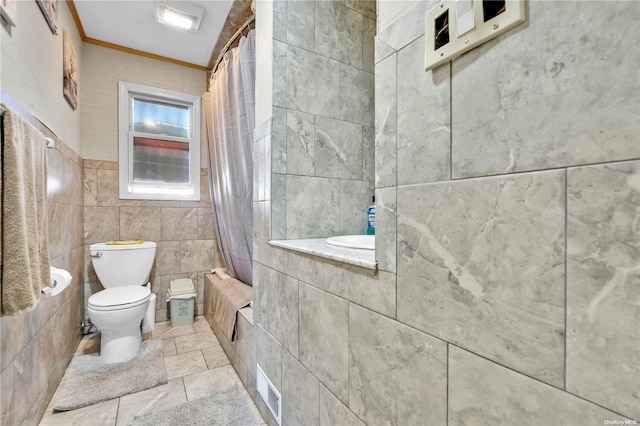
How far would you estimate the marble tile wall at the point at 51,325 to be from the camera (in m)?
1.09

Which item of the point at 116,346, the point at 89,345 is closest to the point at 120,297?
the point at 116,346

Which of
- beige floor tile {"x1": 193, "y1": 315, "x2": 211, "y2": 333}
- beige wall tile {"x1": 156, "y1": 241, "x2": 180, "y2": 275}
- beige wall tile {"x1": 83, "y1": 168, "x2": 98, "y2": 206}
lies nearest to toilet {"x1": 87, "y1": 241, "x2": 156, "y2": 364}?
beige wall tile {"x1": 156, "y1": 241, "x2": 180, "y2": 275}

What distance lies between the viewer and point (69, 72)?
6.46ft

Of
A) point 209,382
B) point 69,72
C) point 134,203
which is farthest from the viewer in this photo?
point 134,203

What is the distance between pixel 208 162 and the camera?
276 centimetres

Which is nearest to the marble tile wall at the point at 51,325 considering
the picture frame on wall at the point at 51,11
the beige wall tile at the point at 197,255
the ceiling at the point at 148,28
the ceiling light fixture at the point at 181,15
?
the picture frame on wall at the point at 51,11

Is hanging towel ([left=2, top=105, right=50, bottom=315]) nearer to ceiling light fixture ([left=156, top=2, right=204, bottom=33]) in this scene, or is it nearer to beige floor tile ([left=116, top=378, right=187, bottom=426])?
beige floor tile ([left=116, top=378, right=187, bottom=426])

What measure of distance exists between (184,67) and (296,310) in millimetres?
2794

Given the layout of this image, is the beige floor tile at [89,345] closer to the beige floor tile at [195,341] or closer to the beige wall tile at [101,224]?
the beige floor tile at [195,341]

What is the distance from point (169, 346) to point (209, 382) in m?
0.65

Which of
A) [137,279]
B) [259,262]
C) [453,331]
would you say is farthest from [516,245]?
[137,279]

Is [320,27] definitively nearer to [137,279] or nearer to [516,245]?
[516,245]

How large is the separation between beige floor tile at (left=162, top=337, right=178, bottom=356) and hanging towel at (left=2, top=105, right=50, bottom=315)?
1254 millimetres

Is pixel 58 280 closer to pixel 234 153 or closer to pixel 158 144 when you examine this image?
pixel 234 153
